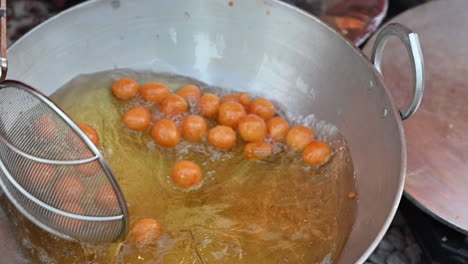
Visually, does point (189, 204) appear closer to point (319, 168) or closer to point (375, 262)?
point (319, 168)

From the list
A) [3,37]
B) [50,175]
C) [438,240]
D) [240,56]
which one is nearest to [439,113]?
[438,240]

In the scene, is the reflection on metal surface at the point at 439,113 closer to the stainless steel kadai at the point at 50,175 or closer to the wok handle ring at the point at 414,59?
the wok handle ring at the point at 414,59

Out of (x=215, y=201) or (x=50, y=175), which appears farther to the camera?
(x=215, y=201)

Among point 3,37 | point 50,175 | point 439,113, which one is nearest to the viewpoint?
point 3,37

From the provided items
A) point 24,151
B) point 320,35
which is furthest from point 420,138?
point 24,151

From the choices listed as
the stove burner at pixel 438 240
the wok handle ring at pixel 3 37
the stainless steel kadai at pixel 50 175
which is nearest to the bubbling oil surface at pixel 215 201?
the stainless steel kadai at pixel 50 175

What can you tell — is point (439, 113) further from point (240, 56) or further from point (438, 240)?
point (240, 56)

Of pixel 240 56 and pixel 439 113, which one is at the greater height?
pixel 240 56
